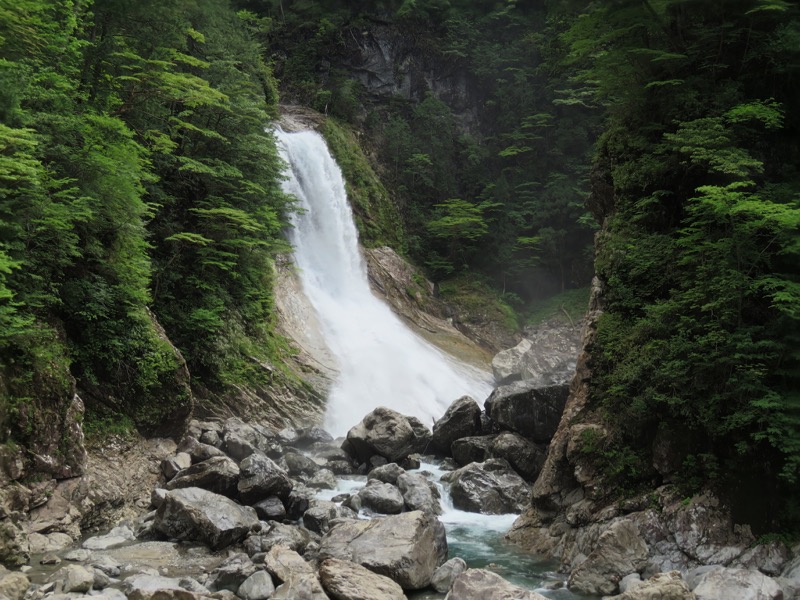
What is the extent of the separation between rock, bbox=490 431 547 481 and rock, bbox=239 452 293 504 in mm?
6042

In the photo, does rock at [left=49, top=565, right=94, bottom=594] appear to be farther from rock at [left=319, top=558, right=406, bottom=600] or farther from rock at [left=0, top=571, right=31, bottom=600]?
rock at [left=319, top=558, right=406, bottom=600]

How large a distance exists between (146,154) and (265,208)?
394 centimetres

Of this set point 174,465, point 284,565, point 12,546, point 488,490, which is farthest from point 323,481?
point 12,546

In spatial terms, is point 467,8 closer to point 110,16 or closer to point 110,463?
point 110,16

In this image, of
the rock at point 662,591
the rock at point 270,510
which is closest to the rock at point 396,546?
the rock at point 270,510

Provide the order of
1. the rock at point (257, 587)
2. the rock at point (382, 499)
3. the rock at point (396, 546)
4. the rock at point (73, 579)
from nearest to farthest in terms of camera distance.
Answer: the rock at point (73, 579)
the rock at point (257, 587)
the rock at point (396, 546)
the rock at point (382, 499)

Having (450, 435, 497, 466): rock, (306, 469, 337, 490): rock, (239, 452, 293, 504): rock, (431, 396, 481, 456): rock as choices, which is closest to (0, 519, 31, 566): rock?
(239, 452, 293, 504): rock

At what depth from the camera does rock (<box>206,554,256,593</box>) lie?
8.24 metres

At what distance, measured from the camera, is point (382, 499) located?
492 inches

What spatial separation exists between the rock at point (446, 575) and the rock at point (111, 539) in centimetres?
494

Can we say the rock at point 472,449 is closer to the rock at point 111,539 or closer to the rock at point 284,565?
the rock at point 284,565

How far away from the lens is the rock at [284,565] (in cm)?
820

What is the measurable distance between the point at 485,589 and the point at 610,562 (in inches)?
108

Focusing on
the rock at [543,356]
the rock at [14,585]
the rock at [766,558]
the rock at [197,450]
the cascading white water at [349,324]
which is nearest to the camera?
the rock at [14,585]
